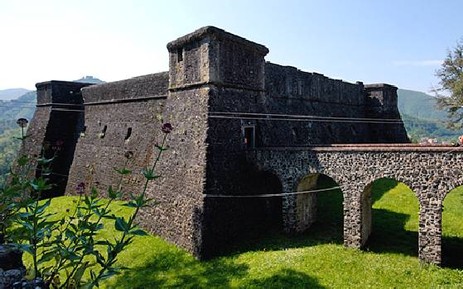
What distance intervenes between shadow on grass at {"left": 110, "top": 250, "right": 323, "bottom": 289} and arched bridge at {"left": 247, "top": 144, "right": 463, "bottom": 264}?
3609mm

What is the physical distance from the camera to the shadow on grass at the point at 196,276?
11.7 meters

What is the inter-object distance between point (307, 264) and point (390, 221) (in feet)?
22.6

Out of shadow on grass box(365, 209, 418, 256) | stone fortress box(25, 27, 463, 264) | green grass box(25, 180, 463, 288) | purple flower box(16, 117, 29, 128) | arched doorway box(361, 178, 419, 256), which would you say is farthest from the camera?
arched doorway box(361, 178, 419, 256)

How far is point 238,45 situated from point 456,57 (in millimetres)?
21576

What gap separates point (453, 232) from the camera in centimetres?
1533

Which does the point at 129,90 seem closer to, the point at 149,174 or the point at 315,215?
the point at 315,215

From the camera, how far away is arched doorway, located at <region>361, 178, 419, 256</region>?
46.8 feet

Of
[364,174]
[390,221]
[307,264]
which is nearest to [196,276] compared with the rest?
[307,264]

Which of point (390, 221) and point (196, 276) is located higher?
point (390, 221)

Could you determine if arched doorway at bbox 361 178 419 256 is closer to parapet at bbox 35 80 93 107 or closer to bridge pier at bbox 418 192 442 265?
bridge pier at bbox 418 192 442 265

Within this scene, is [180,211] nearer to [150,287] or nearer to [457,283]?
[150,287]

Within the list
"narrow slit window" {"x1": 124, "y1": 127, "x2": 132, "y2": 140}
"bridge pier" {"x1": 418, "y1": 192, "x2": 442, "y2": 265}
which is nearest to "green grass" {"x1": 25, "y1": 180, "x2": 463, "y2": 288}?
"bridge pier" {"x1": 418, "y1": 192, "x2": 442, "y2": 265}

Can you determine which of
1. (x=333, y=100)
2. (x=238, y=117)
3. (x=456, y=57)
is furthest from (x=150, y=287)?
(x=456, y=57)

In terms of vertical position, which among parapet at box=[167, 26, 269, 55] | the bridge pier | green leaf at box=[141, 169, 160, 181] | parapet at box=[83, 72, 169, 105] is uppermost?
parapet at box=[167, 26, 269, 55]
